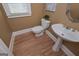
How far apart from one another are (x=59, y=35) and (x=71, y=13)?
0.23 meters

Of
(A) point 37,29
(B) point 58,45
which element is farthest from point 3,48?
(B) point 58,45

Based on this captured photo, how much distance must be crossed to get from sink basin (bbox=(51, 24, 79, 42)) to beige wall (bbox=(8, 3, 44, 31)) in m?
0.16

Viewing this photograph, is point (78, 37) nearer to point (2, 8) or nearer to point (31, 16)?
point (31, 16)

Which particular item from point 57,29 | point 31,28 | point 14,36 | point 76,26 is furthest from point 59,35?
point 14,36

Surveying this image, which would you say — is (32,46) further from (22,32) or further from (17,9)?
(17,9)

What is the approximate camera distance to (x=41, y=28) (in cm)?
95

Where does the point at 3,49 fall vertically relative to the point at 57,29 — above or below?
below

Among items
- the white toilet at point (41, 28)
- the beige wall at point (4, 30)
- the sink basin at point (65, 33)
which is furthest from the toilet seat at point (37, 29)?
the beige wall at point (4, 30)

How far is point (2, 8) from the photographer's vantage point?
2.95 ft

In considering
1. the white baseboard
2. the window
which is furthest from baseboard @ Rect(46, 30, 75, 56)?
the window

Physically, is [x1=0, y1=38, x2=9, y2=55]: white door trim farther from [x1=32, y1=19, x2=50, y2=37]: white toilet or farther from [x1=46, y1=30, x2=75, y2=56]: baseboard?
[x1=46, y1=30, x2=75, y2=56]: baseboard

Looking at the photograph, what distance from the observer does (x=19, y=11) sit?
0.91m

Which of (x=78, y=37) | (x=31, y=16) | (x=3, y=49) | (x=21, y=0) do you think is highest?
(x=21, y=0)

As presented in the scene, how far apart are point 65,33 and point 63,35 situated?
0.09ft
